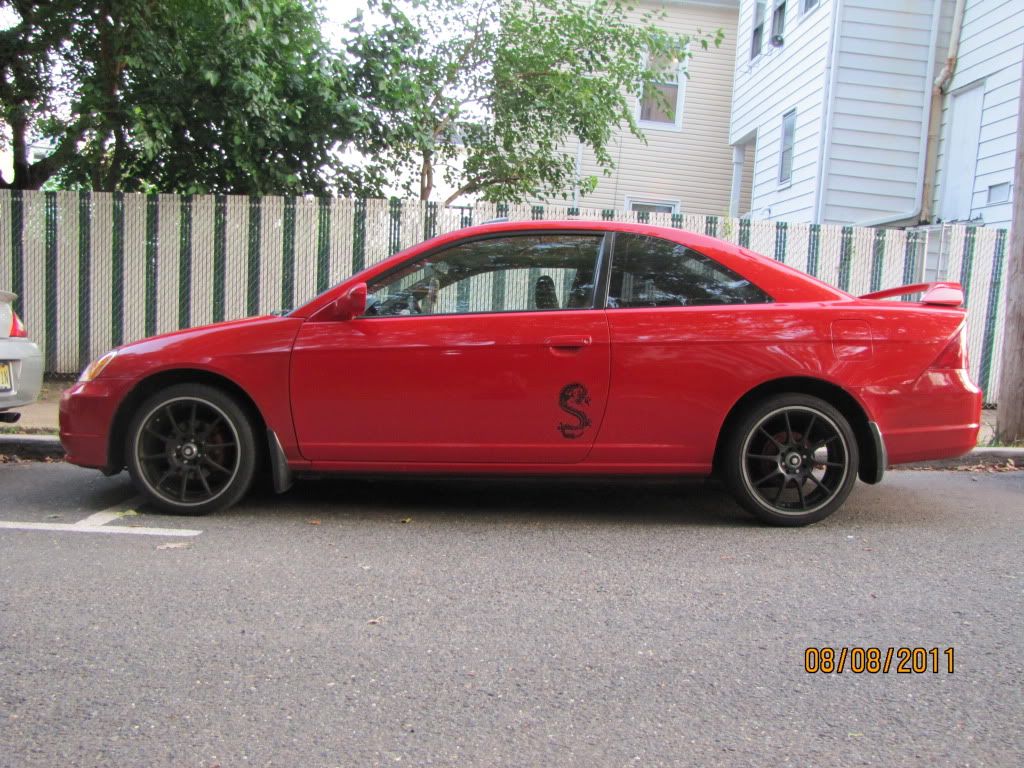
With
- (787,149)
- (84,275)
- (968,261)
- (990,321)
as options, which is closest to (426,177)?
(84,275)

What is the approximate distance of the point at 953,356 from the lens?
4484 millimetres

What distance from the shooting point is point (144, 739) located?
2332 millimetres

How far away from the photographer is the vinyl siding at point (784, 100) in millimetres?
12852

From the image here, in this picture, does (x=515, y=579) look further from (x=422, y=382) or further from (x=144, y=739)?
(x=144, y=739)

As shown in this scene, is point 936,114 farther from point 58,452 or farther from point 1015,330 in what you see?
point 58,452

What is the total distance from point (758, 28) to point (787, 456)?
1399 cm

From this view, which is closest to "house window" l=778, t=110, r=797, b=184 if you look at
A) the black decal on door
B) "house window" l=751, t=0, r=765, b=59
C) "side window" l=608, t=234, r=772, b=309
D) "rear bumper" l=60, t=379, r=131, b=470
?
"house window" l=751, t=0, r=765, b=59

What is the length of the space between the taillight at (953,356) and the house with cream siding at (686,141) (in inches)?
550

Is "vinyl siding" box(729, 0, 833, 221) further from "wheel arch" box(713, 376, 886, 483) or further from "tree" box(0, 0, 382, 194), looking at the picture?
"wheel arch" box(713, 376, 886, 483)

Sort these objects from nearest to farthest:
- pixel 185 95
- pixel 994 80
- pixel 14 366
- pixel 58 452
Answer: pixel 14 366 < pixel 58 452 < pixel 185 95 < pixel 994 80

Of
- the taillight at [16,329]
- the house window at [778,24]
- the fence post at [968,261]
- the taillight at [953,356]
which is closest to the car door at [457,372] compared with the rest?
the taillight at [953,356]

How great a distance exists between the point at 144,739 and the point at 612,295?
3.05m

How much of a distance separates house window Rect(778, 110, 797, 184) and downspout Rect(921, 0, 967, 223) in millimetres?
2183

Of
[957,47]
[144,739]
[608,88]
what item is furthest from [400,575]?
[957,47]
